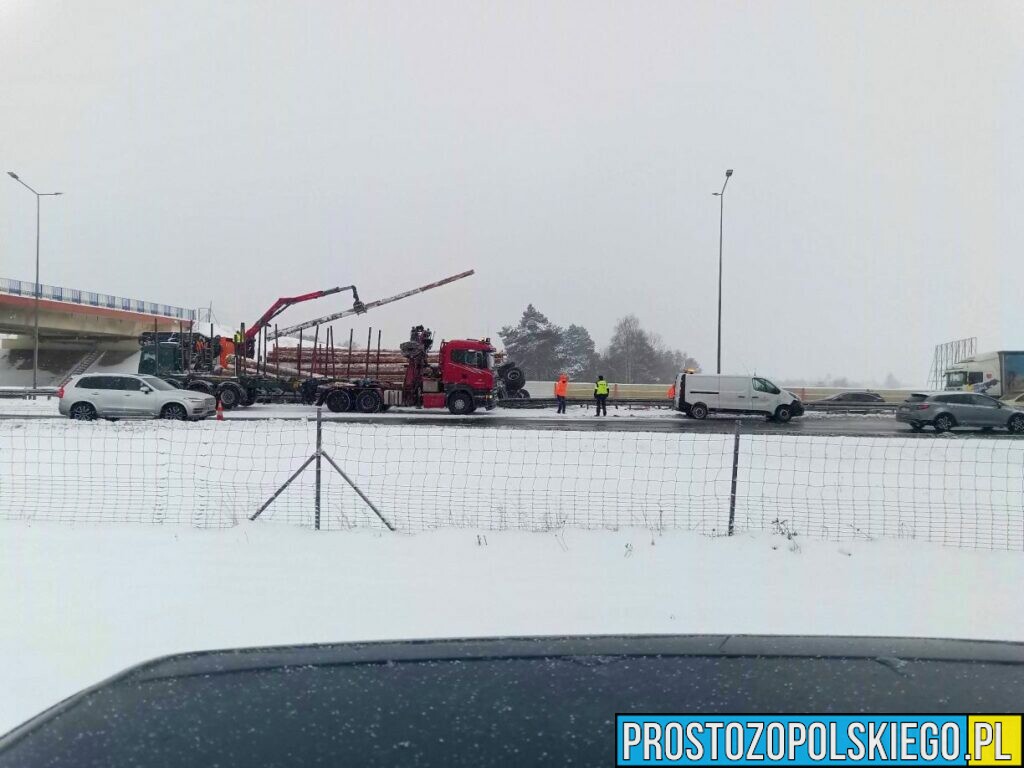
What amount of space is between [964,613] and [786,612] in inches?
52.3

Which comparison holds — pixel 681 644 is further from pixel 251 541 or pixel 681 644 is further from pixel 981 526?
pixel 981 526

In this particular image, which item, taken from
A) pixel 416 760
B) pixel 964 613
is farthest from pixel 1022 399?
pixel 416 760

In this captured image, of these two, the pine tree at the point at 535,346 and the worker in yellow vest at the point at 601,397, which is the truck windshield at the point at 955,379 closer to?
the worker in yellow vest at the point at 601,397

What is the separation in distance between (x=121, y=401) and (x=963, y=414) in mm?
26671

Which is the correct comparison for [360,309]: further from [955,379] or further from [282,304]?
[955,379]

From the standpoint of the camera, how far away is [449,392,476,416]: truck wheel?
1034 inches

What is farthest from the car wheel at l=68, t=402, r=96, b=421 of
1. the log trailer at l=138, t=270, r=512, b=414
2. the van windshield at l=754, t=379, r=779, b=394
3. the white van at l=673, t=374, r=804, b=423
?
the van windshield at l=754, t=379, r=779, b=394

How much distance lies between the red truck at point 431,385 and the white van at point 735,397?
7.63 meters

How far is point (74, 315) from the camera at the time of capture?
180 feet

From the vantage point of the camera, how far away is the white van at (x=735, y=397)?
87.6 feet

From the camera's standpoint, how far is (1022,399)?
3312cm

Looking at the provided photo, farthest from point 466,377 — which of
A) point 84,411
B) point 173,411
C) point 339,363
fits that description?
point 84,411

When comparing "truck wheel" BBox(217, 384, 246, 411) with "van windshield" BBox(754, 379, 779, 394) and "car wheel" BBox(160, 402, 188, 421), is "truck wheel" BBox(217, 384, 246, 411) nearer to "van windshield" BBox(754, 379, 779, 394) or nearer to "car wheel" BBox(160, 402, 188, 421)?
"car wheel" BBox(160, 402, 188, 421)

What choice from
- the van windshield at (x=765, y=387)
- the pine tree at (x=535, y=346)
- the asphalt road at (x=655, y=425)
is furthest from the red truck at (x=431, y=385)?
the pine tree at (x=535, y=346)
